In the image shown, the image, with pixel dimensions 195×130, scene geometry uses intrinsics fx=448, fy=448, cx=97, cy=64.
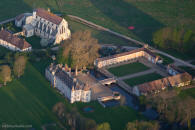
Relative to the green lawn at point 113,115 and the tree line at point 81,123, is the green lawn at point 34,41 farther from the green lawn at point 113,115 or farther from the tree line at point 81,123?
the tree line at point 81,123

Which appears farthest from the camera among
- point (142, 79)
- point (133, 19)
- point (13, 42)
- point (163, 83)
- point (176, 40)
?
point (133, 19)

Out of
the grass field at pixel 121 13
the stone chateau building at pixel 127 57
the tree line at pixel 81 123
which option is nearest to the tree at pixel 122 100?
the tree line at pixel 81 123

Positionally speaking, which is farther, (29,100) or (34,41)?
(34,41)

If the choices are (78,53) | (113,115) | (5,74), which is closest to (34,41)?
(78,53)

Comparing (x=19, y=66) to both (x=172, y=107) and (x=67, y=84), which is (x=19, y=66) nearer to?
(x=67, y=84)

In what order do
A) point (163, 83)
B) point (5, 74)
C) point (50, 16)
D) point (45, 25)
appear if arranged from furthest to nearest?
point (45, 25) → point (50, 16) → point (163, 83) → point (5, 74)
